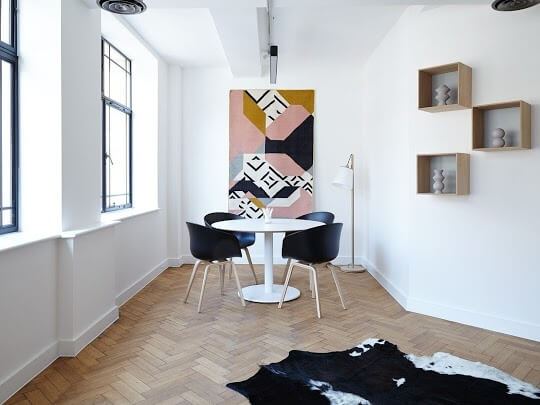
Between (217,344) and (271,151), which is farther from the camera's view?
(271,151)

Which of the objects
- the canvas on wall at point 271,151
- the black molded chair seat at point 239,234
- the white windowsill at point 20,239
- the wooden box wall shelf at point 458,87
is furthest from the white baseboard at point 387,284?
the white windowsill at point 20,239

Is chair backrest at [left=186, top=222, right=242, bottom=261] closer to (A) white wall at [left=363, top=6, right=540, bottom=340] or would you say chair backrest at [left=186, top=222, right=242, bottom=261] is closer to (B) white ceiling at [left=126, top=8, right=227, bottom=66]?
(A) white wall at [left=363, top=6, right=540, bottom=340]

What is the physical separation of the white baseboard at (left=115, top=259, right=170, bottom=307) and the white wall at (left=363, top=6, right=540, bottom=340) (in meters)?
2.82

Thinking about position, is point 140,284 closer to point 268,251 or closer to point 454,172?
point 268,251

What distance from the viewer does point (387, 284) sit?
465cm

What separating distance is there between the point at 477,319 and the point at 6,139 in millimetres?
3901

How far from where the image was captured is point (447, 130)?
3.65 m

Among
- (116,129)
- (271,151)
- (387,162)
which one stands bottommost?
(387,162)

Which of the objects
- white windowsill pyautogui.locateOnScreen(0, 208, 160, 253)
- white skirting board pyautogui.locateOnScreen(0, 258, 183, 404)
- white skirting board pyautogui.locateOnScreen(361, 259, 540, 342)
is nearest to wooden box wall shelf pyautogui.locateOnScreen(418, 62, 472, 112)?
white skirting board pyautogui.locateOnScreen(361, 259, 540, 342)

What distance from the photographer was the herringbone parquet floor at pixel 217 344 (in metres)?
2.38

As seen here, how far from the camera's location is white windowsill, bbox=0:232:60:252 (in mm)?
2317

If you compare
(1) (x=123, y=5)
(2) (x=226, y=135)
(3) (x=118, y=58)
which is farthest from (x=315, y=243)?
(3) (x=118, y=58)

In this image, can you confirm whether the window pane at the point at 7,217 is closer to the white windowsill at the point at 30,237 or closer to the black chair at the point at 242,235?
the white windowsill at the point at 30,237

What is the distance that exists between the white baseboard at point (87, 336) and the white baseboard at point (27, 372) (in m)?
0.05
